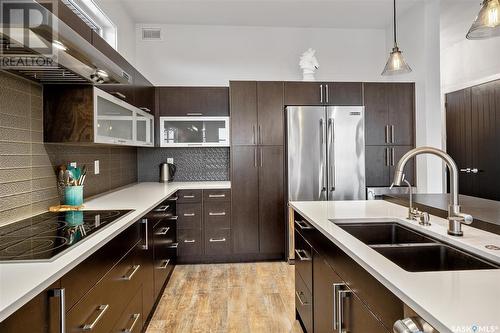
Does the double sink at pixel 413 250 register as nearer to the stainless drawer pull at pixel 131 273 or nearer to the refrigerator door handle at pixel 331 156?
the stainless drawer pull at pixel 131 273

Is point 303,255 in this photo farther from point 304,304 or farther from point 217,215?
point 217,215

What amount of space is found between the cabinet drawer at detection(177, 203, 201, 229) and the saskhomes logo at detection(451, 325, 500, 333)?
129 inches

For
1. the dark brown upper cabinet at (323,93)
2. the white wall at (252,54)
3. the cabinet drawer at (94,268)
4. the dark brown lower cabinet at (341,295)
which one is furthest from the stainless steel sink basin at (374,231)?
the white wall at (252,54)

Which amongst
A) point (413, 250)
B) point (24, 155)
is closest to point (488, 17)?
point (413, 250)

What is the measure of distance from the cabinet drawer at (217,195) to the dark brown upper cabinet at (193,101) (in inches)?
39.3

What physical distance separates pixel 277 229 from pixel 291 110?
1.43 meters

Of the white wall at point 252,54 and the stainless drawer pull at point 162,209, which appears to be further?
the white wall at point 252,54

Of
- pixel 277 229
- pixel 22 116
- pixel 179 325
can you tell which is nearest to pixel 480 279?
pixel 179 325

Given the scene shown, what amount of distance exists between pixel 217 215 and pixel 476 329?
3.29 m

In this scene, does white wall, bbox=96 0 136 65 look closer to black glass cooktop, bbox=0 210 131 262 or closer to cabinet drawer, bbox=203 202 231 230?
cabinet drawer, bbox=203 202 231 230

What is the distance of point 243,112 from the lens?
385 cm

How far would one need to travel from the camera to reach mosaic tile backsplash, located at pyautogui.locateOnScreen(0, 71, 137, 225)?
176 cm

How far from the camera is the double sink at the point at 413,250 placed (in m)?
1.23

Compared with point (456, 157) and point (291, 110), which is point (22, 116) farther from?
point (456, 157)
